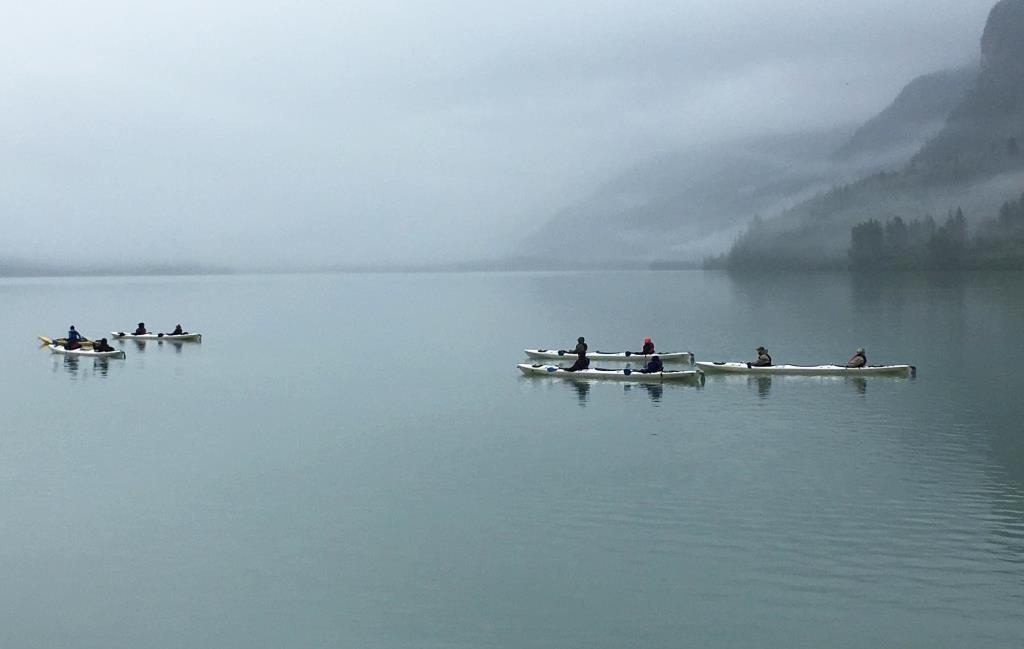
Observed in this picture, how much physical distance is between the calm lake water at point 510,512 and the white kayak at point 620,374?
1.19m

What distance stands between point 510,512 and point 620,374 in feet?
112

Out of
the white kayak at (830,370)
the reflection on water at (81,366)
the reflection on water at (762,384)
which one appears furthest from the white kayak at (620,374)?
the reflection on water at (81,366)

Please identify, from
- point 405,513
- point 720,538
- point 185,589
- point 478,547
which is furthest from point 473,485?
point 185,589

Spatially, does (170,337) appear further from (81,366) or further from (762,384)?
(762,384)

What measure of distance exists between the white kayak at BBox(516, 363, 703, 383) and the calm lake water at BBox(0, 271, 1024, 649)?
47.0 inches

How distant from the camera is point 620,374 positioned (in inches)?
2596

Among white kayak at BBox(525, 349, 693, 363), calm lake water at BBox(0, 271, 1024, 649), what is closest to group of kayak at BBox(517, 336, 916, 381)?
calm lake water at BBox(0, 271, 1024, 649)

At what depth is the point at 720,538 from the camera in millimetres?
29281

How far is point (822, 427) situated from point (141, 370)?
57.2 metres

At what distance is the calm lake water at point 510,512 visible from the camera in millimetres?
23328

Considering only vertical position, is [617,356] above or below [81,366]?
above

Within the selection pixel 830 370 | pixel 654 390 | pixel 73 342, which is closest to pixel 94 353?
pixel 73 342

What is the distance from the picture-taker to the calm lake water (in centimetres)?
2333

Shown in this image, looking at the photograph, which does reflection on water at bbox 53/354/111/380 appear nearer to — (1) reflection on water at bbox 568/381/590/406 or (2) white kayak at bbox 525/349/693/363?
(2) white kayak at bbox 525/349/693/363
